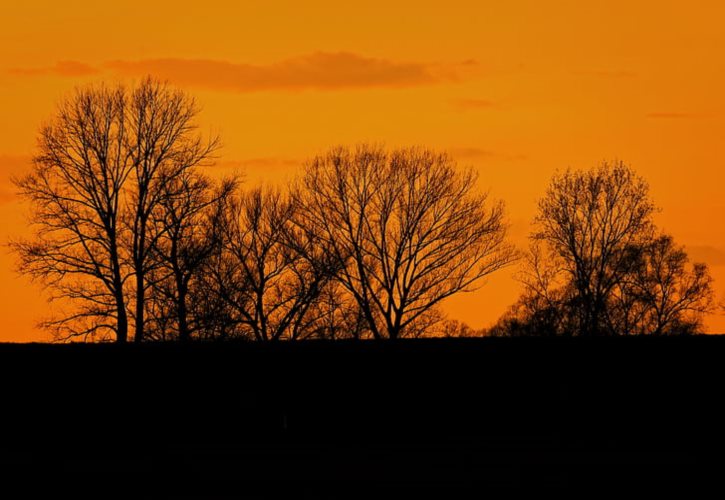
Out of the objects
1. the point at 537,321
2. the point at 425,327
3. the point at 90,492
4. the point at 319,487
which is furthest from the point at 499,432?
the point at 537,321

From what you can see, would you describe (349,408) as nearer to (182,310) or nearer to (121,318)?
(121,318)

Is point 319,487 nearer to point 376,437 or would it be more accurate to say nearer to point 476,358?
point 376,437

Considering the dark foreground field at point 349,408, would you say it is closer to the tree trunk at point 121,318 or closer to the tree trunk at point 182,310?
the tree trunk at point 121,318

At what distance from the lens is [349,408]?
34844 millimetres

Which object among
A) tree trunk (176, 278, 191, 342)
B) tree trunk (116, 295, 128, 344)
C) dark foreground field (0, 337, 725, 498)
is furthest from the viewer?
tree trunk (176, 278, 191, 342)

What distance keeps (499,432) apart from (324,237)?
1239 inches

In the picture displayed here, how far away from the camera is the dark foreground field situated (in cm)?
3231

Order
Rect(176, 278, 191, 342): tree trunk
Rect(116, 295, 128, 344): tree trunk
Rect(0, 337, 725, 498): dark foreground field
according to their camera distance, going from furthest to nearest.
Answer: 1. Rect(176, 278, 191, 342): tree trunk
2. Rect(116, 295, 128, 344): tree trunk
3. Rect(0, 337, 725, 498): dark foreground field

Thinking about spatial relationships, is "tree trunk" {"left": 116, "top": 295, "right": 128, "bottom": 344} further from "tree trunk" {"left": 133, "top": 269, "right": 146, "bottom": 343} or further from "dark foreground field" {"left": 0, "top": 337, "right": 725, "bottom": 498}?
"dark foreground field" {"left": 0, "top": 337, "right": 725, "bottom": 498}

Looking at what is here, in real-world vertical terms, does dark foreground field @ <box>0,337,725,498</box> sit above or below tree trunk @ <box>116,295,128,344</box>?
below

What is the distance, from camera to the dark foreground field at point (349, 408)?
32.3 metres

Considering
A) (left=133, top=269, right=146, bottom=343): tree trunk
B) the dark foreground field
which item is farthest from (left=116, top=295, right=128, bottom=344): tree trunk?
the dark foreground field

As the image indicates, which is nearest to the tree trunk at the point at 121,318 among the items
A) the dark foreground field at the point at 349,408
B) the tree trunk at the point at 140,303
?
the tree trunk at the point at 140,303

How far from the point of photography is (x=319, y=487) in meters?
31.3
